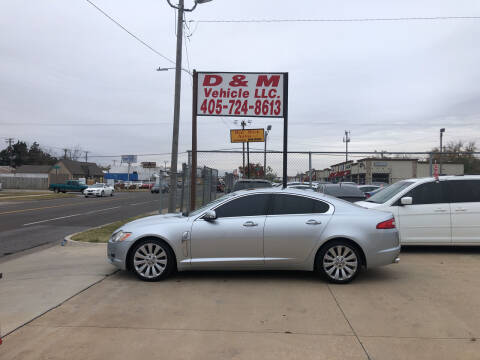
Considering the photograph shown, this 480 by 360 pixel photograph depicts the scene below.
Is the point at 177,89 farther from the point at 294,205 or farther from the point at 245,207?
the point at 294,205

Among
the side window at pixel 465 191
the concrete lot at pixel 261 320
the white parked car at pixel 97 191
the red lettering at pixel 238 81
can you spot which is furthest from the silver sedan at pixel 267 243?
the white parked car at pixel 97 191

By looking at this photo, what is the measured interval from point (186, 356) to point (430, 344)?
2377mm

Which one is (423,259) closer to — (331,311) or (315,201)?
(315,201)

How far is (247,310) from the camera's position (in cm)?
484

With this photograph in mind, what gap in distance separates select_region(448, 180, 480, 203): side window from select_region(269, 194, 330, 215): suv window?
3627 millimetres

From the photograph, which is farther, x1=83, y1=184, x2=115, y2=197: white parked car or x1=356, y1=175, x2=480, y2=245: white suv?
x1=83, y1=184, x2=115, y2=197: white parked car

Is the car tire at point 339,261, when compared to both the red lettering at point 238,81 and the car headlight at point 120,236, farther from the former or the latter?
the red lettering at point 238,81

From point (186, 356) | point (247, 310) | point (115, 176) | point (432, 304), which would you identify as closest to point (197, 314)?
point (247, 310)

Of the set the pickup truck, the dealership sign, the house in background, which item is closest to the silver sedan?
the dealership sign

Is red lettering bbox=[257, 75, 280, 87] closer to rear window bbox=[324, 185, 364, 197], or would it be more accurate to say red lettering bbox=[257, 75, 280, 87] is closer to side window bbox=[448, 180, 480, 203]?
rear window bbox=[324, 185, 364, 197]

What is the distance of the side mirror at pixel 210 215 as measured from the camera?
6.03m

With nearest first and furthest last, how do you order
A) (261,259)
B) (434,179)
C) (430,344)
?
1. (430,344)
2. (261,259)
3. (434,179)

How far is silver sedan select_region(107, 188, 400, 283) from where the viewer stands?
19.6 feet

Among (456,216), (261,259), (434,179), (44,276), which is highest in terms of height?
(434,179)
